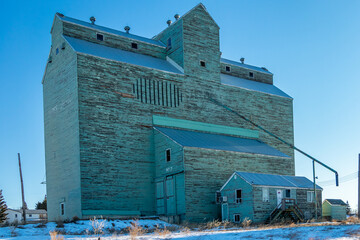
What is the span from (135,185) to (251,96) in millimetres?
17858

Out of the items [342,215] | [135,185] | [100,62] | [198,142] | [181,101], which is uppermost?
[100,62]

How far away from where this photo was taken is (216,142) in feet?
135

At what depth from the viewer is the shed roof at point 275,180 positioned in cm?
A: 3572

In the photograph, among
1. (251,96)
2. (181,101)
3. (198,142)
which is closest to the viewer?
(198,142)

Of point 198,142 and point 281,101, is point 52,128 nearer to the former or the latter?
point 198,142

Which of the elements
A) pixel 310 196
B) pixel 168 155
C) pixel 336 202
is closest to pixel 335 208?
pixel 336 202

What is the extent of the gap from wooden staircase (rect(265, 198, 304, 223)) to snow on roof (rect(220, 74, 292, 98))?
15474 millimetres

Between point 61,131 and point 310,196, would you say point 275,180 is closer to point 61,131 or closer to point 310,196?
point 310,196

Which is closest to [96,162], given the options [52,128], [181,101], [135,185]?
[135,185]

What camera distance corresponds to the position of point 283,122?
51562 millimetres

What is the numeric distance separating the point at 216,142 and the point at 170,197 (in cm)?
699

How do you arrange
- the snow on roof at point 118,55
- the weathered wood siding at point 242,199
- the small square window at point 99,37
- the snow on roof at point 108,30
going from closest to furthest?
1. the weathered wood siding at point 242,199
2. the snow on roof at point 118,55
3. the snow on roof at point 108,30
4. the small square window at point 99,37

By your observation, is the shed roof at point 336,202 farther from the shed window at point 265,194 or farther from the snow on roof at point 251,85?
the shed window at point 265,194

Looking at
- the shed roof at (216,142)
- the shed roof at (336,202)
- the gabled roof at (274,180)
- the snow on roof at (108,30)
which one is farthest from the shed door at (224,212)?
the shed roof at (336,202)
